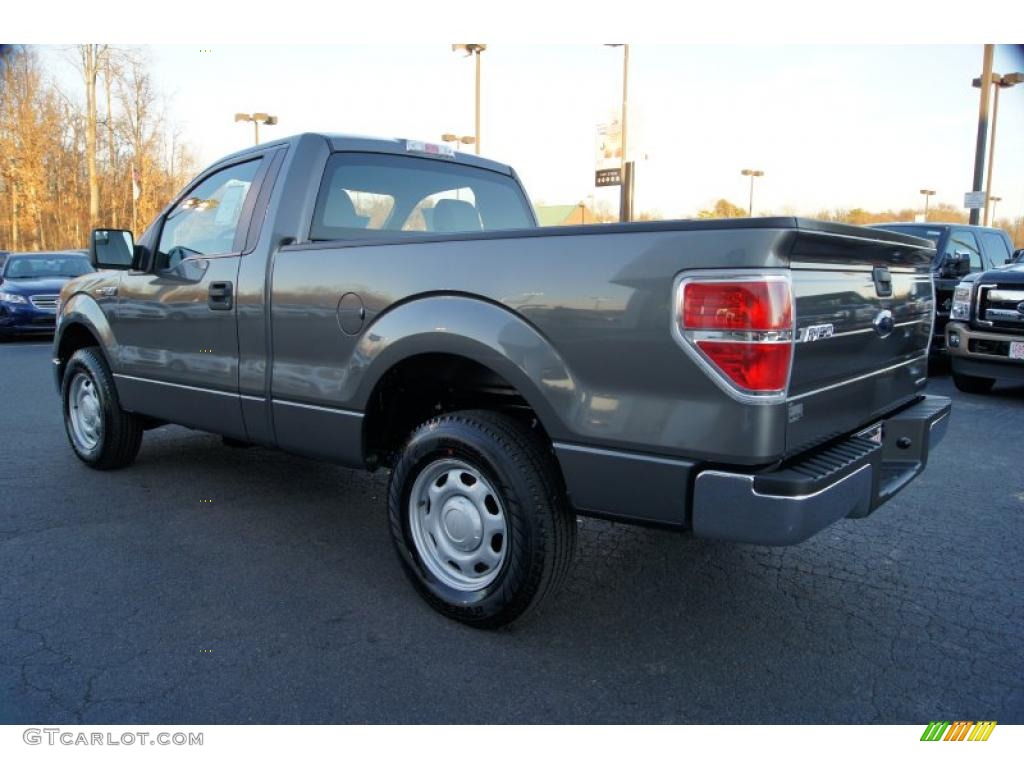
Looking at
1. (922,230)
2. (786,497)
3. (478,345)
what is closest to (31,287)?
(478,345)

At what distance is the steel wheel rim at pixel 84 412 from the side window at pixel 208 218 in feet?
3.93

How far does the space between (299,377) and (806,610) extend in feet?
7.81

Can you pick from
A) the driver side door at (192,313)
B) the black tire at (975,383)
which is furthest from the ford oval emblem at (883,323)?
the black tire at (975,383)

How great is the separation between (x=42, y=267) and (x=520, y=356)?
50.7 ft

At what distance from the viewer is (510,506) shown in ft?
8.87

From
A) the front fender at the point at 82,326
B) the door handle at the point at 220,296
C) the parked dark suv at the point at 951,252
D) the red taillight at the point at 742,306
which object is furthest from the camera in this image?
the parked dark suv at the point at 951,252

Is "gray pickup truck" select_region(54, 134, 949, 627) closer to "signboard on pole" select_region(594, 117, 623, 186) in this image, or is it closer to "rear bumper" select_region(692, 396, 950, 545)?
"rear bumper" select_region(692, 396, 950, 545)

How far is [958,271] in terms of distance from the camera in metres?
9.02

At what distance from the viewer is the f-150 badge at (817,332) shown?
2.32 metres

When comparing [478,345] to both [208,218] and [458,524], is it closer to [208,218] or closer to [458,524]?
[458,524]

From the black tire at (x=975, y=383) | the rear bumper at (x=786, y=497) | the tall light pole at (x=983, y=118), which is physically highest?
the tall light pole at (x=983, y=118)

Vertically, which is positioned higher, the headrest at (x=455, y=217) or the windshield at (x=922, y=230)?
the windshield at (x=922, y=230)

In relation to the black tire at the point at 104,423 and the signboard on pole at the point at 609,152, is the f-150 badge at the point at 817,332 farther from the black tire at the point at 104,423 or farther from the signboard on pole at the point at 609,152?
the signboard on pole at the point at 609,152
